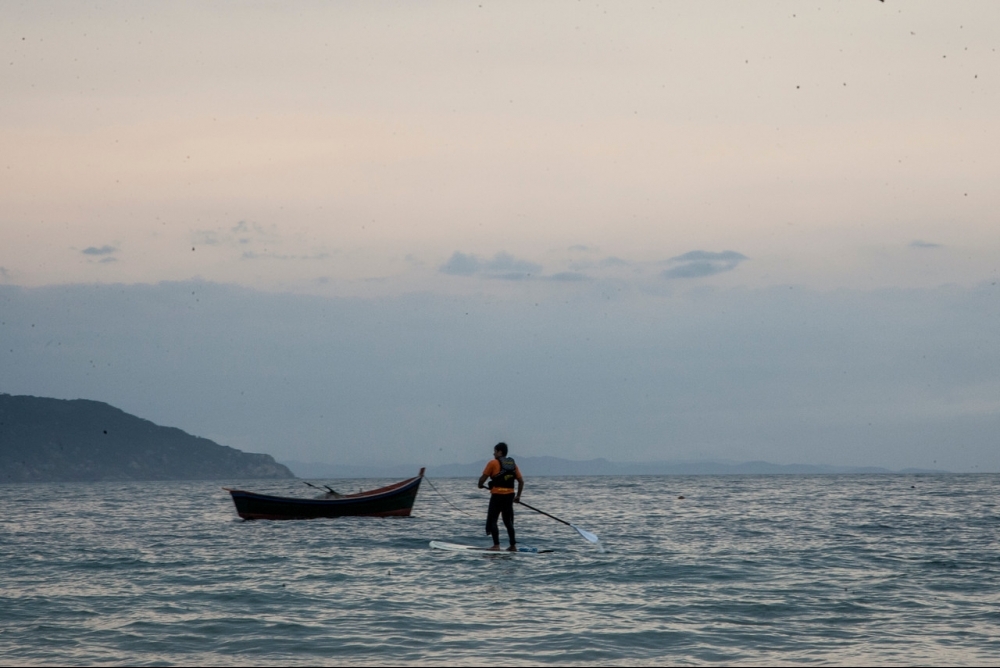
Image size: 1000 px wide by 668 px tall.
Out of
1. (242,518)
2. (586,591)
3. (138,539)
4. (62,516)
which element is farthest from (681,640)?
(62,516)

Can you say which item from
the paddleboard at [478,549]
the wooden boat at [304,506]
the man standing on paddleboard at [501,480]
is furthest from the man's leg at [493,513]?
the wooden boat at [304,506]

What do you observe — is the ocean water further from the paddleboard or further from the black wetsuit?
the black wetsuit

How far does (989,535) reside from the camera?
26.3 meters

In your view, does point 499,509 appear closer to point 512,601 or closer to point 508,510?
point 508,510

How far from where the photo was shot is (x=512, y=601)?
1420 cm

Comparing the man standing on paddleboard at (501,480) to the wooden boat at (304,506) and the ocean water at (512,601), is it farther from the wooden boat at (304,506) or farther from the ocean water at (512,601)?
the wooden boat at (304,506)

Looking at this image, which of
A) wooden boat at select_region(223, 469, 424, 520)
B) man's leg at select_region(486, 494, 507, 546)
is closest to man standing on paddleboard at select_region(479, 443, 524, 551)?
man's leg at select_region(486, 494, 507, 546)

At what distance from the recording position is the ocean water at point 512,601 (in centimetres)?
1081

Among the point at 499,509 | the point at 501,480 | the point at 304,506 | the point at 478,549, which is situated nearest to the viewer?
the point at 501,480

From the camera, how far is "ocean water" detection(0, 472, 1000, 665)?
426 inches

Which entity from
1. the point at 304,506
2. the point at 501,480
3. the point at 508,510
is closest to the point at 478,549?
the point at 508,510

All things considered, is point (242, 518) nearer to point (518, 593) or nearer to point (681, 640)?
point (518, 593)

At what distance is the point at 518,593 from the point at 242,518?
2328cm

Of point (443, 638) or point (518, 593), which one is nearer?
point (443, 638)
